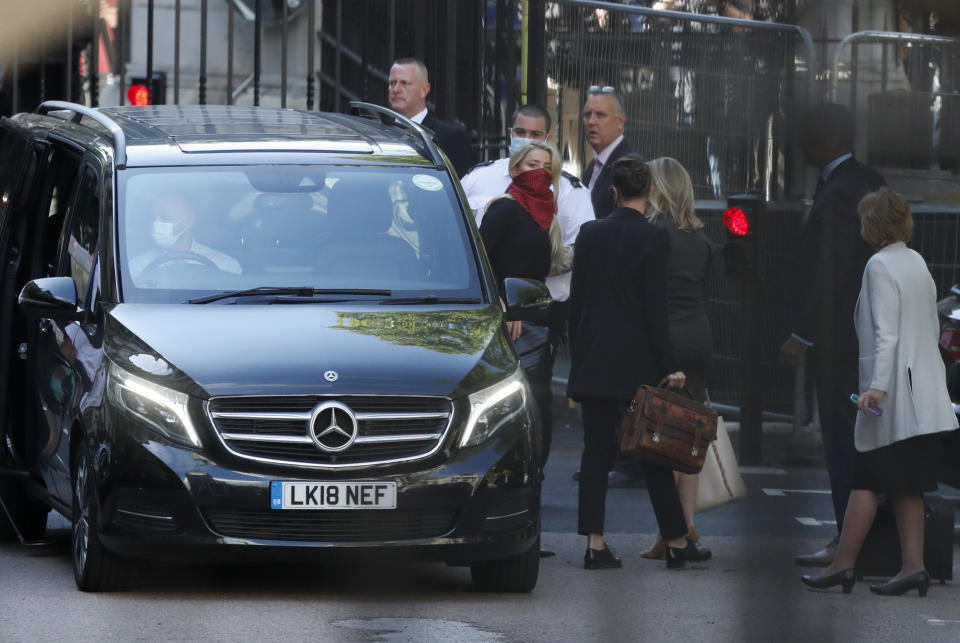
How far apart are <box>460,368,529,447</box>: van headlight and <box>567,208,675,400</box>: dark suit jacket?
824 mm

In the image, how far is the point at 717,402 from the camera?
11.7m

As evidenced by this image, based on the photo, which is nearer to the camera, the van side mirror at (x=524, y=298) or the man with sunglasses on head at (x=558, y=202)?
the van side mirror at (x=524, y=298)

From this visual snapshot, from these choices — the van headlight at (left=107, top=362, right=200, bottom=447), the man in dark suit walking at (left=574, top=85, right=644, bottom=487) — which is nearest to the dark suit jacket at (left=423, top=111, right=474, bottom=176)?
the man in dark suit walking at (left=574, top=85, right=644, bottom=487)

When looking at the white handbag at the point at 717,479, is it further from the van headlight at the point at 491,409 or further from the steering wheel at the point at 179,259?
the steering wheel at the point at 179,259

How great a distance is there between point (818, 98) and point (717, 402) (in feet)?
35.3

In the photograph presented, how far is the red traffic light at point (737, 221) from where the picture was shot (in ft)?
30.2

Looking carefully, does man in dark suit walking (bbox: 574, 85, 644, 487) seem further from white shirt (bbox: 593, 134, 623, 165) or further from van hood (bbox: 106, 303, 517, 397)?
van hood (bbox: 106, 303, 517, 397)

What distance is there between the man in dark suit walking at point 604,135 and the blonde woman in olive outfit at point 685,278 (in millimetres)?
960

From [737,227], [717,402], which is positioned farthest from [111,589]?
[717,402]

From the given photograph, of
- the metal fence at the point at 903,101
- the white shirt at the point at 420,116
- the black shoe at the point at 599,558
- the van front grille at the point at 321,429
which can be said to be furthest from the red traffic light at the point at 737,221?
the metal fence at the point at 903,101

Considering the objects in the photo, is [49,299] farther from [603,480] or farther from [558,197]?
[558,197]

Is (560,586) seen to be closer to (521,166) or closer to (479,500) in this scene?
(479,500)

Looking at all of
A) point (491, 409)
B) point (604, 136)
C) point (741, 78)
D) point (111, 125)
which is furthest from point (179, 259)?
point (741, 78)

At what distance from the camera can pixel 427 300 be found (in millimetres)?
6062
